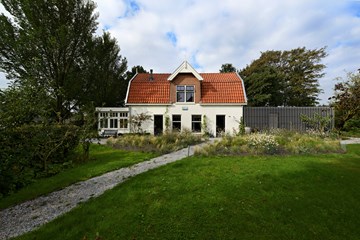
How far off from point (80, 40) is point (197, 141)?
57.4 ft

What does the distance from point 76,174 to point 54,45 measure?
17.7 m

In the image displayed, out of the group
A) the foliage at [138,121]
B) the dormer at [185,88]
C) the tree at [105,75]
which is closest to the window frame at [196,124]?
the dormer at [185,88]

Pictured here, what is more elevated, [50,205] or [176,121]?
[176,121]

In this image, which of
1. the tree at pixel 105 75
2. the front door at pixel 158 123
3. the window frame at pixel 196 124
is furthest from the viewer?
the tree at pixel 105 75

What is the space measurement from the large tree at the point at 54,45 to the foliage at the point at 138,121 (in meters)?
6.07

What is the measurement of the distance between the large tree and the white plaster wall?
7.36m

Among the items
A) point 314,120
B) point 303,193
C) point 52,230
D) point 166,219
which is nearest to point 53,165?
point 52,230

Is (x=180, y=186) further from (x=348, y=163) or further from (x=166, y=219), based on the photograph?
(x=348, y=163)

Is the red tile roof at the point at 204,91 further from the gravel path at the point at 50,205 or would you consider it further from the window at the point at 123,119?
the gravel path at the point at 50,205

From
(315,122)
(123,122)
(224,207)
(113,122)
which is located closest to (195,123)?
(123,122)

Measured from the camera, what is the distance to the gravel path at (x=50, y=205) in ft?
14.8

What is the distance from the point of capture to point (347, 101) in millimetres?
20141

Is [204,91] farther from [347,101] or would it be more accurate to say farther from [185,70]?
[347,101]

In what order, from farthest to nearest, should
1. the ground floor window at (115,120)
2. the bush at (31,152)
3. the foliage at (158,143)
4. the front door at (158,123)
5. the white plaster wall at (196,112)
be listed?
1. the ground floor window at (115,120)
2. the front door at (158,123)
3. the white plaster wall at (196,112)
4. the foliage at (158,143)
5. the bush at (31,152)
